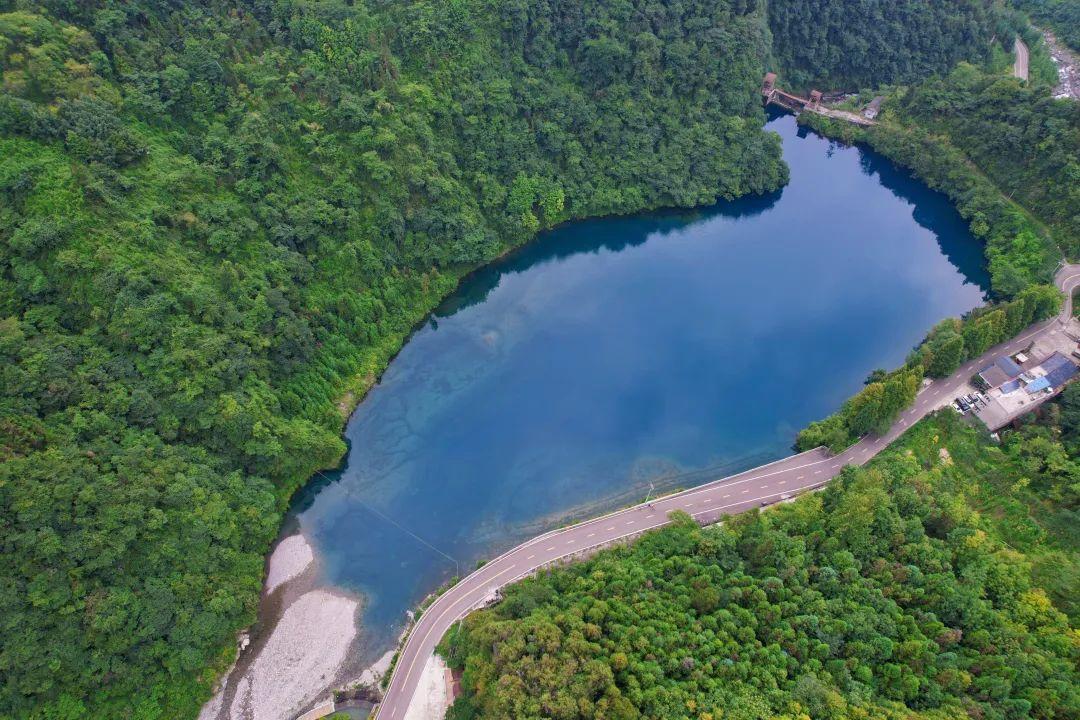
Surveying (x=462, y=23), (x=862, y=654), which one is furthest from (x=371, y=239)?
(x=862, y=654)

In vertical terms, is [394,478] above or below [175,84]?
below

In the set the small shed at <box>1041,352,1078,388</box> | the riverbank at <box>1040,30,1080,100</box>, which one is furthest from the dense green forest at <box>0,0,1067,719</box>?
the riverbank at <box>1040,30,1080,100</box>

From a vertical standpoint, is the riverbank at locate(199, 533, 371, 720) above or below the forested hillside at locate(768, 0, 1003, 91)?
below

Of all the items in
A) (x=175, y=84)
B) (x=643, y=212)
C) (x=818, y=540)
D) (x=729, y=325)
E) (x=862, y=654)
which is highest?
(x=643, y=212)

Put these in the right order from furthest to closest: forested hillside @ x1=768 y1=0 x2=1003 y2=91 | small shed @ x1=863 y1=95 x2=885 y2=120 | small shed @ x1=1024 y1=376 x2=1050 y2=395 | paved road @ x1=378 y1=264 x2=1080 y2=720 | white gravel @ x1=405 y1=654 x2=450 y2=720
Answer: forested hillside @ x1=768 y1=0 x2=1003 y2=91
small shed @ x1=863 y1=95 x2=885 y2=120
small shed @ x1=1024 y1=376 x2=1050 y2=395
paved road @ x1=378 y1=264 x2=1080 y2=720
white gravel @ x1=405 y1=654 x2=450 y2=720

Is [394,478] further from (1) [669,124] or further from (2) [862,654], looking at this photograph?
(1) [669,124]

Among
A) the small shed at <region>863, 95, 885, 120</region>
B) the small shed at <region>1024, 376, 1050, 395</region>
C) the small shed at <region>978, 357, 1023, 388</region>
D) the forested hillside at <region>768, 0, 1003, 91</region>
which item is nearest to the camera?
the small shed at <region>1024, 376, 1050, 395</region>

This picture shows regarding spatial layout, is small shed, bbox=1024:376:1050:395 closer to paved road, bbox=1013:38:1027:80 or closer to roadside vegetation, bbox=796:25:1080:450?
roadside vegetation, bbox=796:25:1080:450
